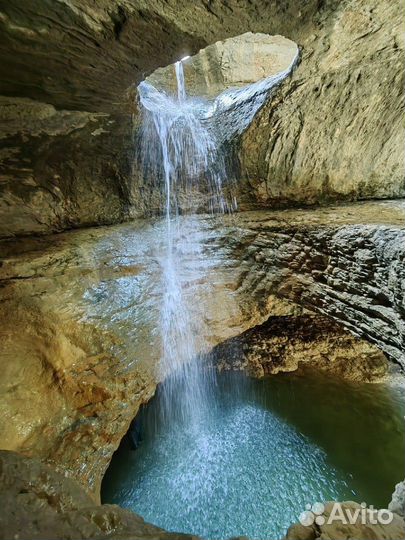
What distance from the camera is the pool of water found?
3.32 metres

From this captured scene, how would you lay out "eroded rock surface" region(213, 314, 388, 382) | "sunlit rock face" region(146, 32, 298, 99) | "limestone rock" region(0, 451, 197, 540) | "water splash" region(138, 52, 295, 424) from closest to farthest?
"limestone rock" region(0, 451, 197, 540) → "water splash" region(138, 52, 295, 424) → "eroded rock surface" region(213, 314, 388, 382) → "sunlit rock face" region(146, 32, 298, 99)

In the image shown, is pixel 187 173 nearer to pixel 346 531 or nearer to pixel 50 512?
pixel 50 512

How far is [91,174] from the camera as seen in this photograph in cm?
485

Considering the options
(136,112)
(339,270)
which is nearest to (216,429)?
(339,270)

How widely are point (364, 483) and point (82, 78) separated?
6331 mm

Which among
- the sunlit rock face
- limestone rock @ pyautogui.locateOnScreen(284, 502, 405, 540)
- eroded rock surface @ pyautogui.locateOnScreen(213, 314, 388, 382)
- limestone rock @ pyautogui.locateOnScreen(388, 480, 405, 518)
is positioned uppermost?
the sunlit rock face

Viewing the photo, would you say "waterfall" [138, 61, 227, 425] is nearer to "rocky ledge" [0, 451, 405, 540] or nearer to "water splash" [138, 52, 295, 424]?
"water splash" [138, 52, 295, 424]

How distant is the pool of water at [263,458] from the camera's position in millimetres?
3316

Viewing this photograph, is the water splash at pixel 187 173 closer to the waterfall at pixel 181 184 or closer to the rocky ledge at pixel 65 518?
the waterfall at pixel 181 184

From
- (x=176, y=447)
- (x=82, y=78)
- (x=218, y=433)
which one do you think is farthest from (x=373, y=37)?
(x=176, y=447)

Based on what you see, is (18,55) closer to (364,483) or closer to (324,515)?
(324,515)

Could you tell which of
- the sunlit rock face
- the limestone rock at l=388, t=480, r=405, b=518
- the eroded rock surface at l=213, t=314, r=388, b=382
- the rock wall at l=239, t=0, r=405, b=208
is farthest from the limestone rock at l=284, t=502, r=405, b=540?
the sunlit rock face

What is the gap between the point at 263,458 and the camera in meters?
4.01

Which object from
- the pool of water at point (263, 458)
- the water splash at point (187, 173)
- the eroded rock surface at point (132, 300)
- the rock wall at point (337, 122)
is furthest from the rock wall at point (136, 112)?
the pool of water at point (263, 458)
